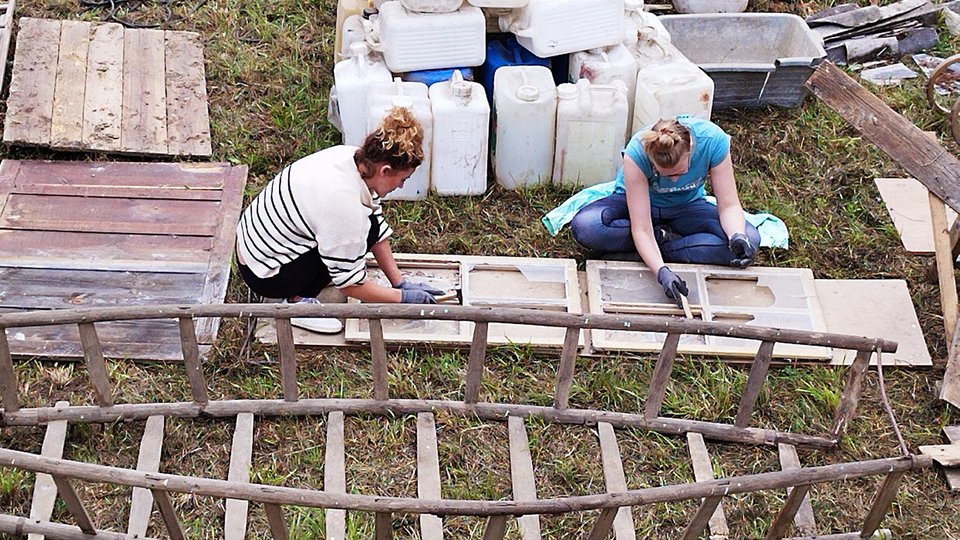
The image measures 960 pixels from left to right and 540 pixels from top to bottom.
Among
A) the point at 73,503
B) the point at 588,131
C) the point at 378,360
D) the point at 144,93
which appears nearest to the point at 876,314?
the point at 588,131

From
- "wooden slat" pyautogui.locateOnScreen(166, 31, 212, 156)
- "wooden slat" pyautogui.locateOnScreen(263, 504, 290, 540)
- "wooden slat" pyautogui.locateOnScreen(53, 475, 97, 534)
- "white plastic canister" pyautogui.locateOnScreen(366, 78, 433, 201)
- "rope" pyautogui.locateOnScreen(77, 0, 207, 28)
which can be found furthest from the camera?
"rope" pyautogui.locateOnScreen(77, 0, 207, 28)

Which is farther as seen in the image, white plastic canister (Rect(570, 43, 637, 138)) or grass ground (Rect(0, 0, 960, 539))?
white plastic canister (Rect(570, 43, 637, 138))

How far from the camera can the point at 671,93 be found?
578 cm

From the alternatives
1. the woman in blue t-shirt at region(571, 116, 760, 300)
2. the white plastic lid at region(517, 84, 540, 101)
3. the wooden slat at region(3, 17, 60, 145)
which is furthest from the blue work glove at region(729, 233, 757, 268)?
the wooden slat at region(3, 17, 60, 145)

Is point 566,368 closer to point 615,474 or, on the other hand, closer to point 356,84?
point 615,474

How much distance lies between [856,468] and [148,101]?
4802 millimetres

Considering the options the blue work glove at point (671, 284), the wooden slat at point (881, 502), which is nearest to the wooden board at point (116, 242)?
the blue work glove at point (671, 284)

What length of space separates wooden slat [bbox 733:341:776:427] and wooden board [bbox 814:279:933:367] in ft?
2.55

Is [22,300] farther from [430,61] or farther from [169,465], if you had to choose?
[430,61]

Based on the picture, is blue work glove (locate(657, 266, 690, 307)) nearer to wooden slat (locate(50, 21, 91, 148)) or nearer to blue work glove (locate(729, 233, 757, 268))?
blue work glove (locate(729, 233, 757, 268))

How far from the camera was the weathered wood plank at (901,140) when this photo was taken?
4754mm

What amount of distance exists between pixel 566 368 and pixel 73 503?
2.00 meters

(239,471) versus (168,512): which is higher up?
(168,512)

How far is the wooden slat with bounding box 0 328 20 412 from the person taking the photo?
13.2 feet
